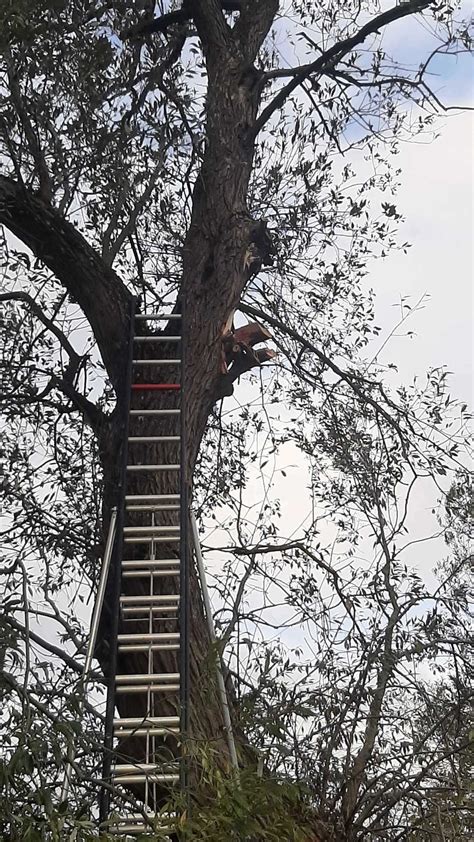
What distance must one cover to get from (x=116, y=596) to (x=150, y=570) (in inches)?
9.9

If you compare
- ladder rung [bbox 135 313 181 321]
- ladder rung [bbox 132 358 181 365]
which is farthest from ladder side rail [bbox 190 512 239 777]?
ladder rung [bbox 135 313 181 321]

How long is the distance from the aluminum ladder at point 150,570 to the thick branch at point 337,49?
5.63ft

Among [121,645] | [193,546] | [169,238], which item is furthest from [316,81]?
[121,645]

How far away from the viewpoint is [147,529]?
3.85 m

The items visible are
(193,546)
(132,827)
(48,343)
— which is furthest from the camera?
(48,343)

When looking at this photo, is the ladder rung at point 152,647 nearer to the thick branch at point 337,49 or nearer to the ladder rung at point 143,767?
the ladder rung at point 143,767

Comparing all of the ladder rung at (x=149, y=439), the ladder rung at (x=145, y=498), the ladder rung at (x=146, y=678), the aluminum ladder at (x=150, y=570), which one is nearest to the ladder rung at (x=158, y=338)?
the aluminum ladder at (x=150, y=570)

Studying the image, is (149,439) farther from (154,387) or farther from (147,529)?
(147,529)

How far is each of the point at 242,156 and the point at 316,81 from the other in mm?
888

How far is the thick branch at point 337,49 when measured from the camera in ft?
17.8

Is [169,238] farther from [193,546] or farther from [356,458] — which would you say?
[193,546]

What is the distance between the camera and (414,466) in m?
5.49

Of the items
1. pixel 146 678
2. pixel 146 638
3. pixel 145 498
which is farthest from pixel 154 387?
pixel 146 678

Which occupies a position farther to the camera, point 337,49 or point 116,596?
point 337,49
